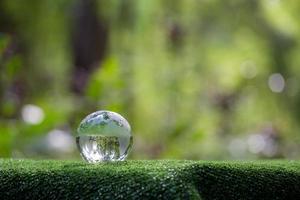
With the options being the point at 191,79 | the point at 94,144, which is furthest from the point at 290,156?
the point at 94,144

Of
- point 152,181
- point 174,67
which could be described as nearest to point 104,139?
point 152,181

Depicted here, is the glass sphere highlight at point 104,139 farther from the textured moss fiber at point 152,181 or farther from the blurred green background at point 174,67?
the blurred green background at point 174,67

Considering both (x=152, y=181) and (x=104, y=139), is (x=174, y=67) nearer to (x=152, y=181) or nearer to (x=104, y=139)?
(x=104, y=139)

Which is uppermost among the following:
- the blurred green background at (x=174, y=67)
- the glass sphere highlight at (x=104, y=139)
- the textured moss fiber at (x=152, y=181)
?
the blurred green background at (x=174, y=67)

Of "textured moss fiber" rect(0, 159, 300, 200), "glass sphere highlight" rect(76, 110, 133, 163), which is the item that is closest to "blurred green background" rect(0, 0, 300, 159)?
"glass sphere highlight" rect(76, 110, 133, 163)

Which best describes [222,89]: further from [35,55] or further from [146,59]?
[35,55]

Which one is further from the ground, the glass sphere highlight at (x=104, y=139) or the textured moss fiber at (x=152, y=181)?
the glass sphere highlight at (x=104, y=139)

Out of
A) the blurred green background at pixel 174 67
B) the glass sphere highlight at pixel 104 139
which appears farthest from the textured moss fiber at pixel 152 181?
the blurred green background at pixel 174 67
